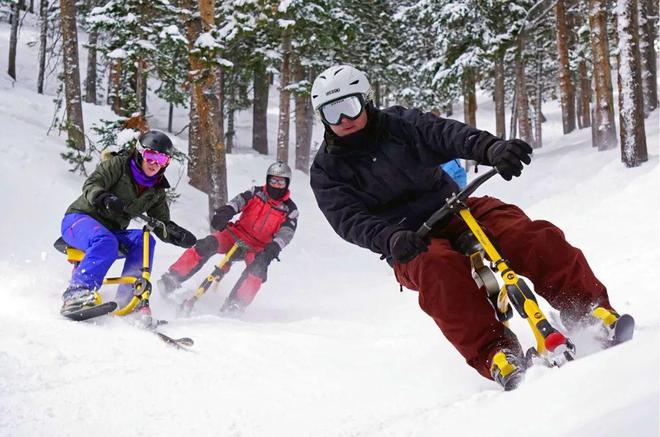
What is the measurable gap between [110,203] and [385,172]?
313 centimetres

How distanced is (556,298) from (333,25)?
16093 millimetres

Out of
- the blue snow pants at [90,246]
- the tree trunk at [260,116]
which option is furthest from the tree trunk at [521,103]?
the blue snow pants at [90,246]

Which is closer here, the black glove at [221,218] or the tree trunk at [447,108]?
the black glove at [221,218]

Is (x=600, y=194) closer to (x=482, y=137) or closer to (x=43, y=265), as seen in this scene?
(x=482, y=137)

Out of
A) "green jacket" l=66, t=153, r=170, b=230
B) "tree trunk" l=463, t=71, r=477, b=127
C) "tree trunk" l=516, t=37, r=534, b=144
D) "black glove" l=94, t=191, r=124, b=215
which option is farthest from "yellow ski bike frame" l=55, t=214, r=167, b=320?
"tree trunk" l=516, t=37, r=534, b=144

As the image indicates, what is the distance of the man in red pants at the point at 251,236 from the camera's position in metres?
8.21

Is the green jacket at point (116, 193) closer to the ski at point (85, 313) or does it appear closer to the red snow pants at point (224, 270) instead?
the ski at point (85, 313)

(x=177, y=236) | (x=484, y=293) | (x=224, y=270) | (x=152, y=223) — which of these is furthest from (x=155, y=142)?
(x=484, y=293)

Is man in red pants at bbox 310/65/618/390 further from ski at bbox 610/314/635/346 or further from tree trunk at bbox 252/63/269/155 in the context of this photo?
tree trunk at bbox 252/63/269/155

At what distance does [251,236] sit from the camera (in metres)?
8.74

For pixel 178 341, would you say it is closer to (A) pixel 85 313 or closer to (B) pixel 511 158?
(A) pixel 85 313

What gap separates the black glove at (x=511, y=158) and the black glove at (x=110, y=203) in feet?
12.9

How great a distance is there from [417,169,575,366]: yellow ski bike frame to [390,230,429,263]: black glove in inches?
7.3

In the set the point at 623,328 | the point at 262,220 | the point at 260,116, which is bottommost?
the point at 262,220
